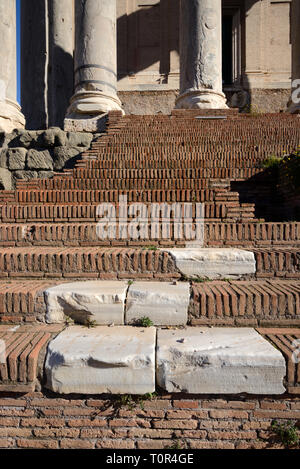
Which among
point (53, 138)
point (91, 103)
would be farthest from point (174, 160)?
point (91, 103)

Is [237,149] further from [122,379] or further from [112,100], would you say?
[122,379]

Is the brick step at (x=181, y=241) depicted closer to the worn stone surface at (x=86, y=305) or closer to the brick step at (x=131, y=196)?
the brick step at (x=131, y=196)

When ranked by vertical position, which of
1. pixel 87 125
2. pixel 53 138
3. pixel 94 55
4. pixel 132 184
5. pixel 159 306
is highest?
pixel 94 55

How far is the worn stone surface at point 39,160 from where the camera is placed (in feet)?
18.4

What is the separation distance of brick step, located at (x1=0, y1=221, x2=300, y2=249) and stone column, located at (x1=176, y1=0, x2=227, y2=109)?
517 centimetres

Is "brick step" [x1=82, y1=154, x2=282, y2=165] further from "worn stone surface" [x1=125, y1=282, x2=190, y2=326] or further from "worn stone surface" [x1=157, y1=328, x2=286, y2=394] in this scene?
"worn stone surface" [x1=157, y1=328, x2=286, y2=394]

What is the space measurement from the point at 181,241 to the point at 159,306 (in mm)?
978

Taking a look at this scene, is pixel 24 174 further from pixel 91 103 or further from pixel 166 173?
pixel 166 173

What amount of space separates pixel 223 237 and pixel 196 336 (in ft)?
3.94

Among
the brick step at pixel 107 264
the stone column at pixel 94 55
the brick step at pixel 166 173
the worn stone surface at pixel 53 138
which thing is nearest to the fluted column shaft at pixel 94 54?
the stone column at pixel 94 55

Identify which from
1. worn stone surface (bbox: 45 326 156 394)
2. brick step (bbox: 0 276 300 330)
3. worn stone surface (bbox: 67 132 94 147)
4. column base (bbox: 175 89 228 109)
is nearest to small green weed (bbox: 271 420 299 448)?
brick step (bbox: 0 276 300 330)

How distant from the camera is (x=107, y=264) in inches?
93.1
